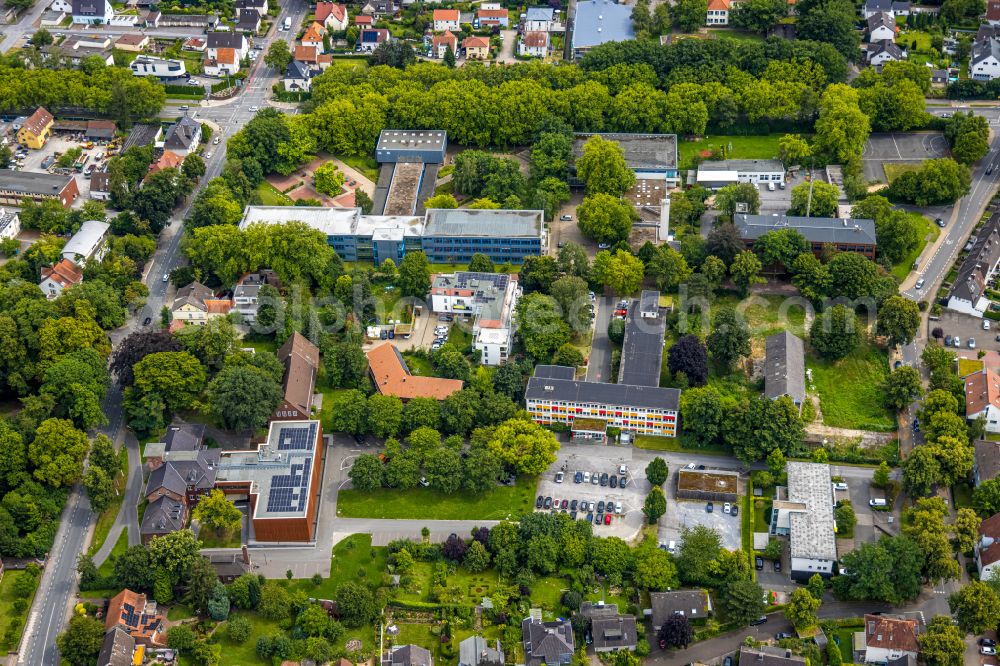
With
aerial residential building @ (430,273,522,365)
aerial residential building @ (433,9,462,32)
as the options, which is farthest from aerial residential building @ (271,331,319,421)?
aerial residential building @ (433,9,462,32)

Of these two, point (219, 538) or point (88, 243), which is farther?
point (88, 243)

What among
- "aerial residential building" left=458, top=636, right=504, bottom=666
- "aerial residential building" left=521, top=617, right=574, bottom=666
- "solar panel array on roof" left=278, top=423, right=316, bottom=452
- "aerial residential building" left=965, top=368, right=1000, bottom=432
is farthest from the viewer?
"aerial residential building" left=965, top=368, right=1000, bottom=432

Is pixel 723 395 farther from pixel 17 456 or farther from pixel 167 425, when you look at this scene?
pixel 17 456

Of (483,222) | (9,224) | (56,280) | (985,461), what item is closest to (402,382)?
(483,222)

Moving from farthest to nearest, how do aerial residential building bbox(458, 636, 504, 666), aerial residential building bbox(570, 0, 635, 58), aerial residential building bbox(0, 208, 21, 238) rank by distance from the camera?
aerial residential building bbox(570, 0, 635, 58) → aerial residential building bbox(0, 208, 21, 238) → aerial residential building bbox(458, 636, 504, 666)

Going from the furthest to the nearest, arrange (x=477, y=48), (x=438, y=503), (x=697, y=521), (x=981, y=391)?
(x=477, y=48) < (x=981, y=391) < (x=438, y=503) < (x=697, y=521)

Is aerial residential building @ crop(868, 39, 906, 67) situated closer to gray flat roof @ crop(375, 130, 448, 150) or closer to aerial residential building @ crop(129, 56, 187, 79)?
gray flat roof @ crop(375, 130, 448, 150)

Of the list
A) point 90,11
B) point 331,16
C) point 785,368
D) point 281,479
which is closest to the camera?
point 281,479

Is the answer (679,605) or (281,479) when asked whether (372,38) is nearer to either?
(281,479)

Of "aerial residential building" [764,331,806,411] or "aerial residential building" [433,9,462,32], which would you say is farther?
"aerial residential building" [433,9,462,32]
